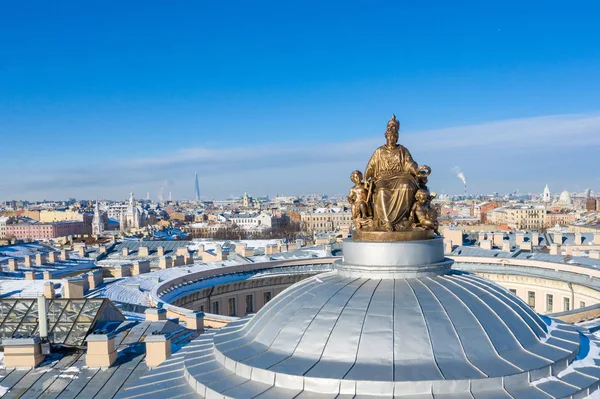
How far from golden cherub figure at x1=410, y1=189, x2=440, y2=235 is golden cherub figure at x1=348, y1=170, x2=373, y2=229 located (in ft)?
3.62

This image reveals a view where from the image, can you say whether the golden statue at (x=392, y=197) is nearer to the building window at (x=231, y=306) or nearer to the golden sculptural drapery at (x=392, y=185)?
the golden sculptural drapery at (x=392, y=185)

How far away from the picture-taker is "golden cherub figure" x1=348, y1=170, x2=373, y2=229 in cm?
1388

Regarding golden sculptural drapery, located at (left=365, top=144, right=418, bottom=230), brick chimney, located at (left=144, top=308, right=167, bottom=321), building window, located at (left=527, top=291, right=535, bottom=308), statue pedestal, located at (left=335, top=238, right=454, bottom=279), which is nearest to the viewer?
statue pedestal, located at (left=335, top=238, right=454, bottom=279)

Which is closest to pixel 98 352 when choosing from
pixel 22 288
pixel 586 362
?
pixel 586 362

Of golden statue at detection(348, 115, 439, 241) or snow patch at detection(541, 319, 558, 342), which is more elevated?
golden statue at detection(348, 115, 439, 241)

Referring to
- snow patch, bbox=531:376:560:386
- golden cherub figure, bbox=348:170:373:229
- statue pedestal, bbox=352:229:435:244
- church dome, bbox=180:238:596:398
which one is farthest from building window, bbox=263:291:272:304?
snow patch, bbox=531:376:560:386

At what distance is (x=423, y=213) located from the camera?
13578 mm

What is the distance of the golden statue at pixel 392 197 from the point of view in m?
13.5

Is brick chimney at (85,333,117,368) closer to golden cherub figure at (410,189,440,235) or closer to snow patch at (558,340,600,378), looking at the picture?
golden cherub figure at (410,189,440,235)

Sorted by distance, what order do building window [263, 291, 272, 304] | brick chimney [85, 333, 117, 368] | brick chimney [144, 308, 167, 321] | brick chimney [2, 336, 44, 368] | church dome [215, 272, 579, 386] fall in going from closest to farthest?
church dome [215, 272, 579, 386], brick chimney [85, 333, 117, 368], brick chimney [2, 336, 44, 368], brick chimney [144, 308, 167, 321], building window [263, 291, 272, 304]

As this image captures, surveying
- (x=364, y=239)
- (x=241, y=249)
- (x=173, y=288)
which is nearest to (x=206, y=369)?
(x=364, y=239)

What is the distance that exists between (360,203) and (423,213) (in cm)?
159

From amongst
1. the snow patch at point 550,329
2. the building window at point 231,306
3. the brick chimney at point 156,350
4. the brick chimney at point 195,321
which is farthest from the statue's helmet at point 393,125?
the building window at point 231,306

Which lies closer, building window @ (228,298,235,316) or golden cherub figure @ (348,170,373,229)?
golden cherub figure @ (348,170,373,229)
